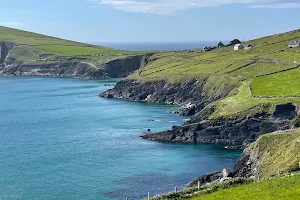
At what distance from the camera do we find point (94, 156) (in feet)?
298

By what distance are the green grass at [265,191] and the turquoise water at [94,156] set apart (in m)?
30.4

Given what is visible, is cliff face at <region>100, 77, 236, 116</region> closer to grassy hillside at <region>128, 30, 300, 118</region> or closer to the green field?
the green field

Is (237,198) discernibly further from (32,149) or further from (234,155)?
(32,149)

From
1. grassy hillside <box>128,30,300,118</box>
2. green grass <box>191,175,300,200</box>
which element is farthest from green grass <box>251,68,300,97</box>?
green grass <box>191,175,300,200</box>


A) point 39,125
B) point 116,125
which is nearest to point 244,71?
point 116,125

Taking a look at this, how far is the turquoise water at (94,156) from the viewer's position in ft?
235

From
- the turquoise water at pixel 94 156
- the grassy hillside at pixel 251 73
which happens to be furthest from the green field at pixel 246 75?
the turquoise water at pixel 94 156

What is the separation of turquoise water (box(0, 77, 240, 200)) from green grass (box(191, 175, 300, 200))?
30.4 meters

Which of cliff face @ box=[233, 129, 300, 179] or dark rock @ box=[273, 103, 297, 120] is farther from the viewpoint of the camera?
dark rock @ box=[273, 103, 297, 120]

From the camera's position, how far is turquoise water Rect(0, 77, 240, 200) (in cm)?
7175

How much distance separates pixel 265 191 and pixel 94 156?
5838cm

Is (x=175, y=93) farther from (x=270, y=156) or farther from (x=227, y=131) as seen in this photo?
(x=270, y=156)

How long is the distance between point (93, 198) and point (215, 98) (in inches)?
2964

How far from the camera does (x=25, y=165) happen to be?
278ft
